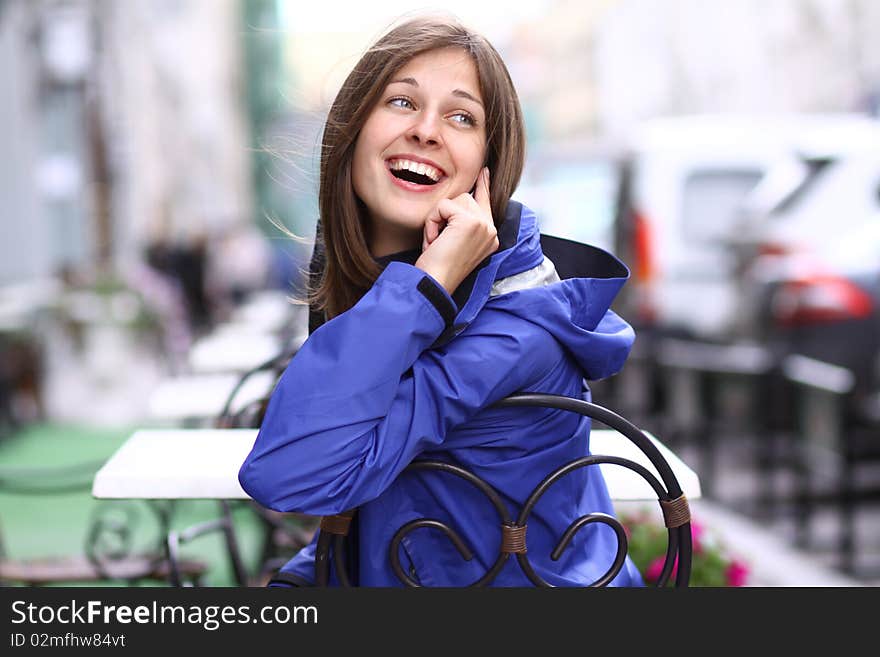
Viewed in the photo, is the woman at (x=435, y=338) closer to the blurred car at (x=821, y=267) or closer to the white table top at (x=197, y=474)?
the white table top at (x=197, y=474)

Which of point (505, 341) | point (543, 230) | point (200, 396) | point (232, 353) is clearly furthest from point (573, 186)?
point (505, 341)

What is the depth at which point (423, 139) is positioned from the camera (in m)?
1.94

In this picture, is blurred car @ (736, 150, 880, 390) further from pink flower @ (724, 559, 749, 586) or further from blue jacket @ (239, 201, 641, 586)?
blue jacket @ (239, 201, 641, 586)

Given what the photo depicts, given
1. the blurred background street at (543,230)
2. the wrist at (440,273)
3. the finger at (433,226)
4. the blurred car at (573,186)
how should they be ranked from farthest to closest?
1. the blurred car at (573,186)
2. the blurred background street at (543,230)
3. the finger at (433,226)
4. the wrist at (440,273)

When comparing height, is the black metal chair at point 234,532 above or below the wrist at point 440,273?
below

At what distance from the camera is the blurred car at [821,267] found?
6.83 meters

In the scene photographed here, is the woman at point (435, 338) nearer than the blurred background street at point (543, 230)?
Yes

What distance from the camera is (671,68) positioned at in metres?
36.5

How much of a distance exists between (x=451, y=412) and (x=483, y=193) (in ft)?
1.29

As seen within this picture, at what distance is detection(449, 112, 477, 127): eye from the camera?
1.97 meters

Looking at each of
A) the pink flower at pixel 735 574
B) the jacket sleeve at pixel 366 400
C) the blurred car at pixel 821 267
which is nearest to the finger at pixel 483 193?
the jacket sleeve at pixel 366 400

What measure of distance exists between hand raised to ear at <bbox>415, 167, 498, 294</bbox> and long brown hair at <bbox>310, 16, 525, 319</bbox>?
100 mm

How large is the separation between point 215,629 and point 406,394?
0.41 metres

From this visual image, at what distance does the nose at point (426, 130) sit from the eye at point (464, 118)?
0.03 metres
